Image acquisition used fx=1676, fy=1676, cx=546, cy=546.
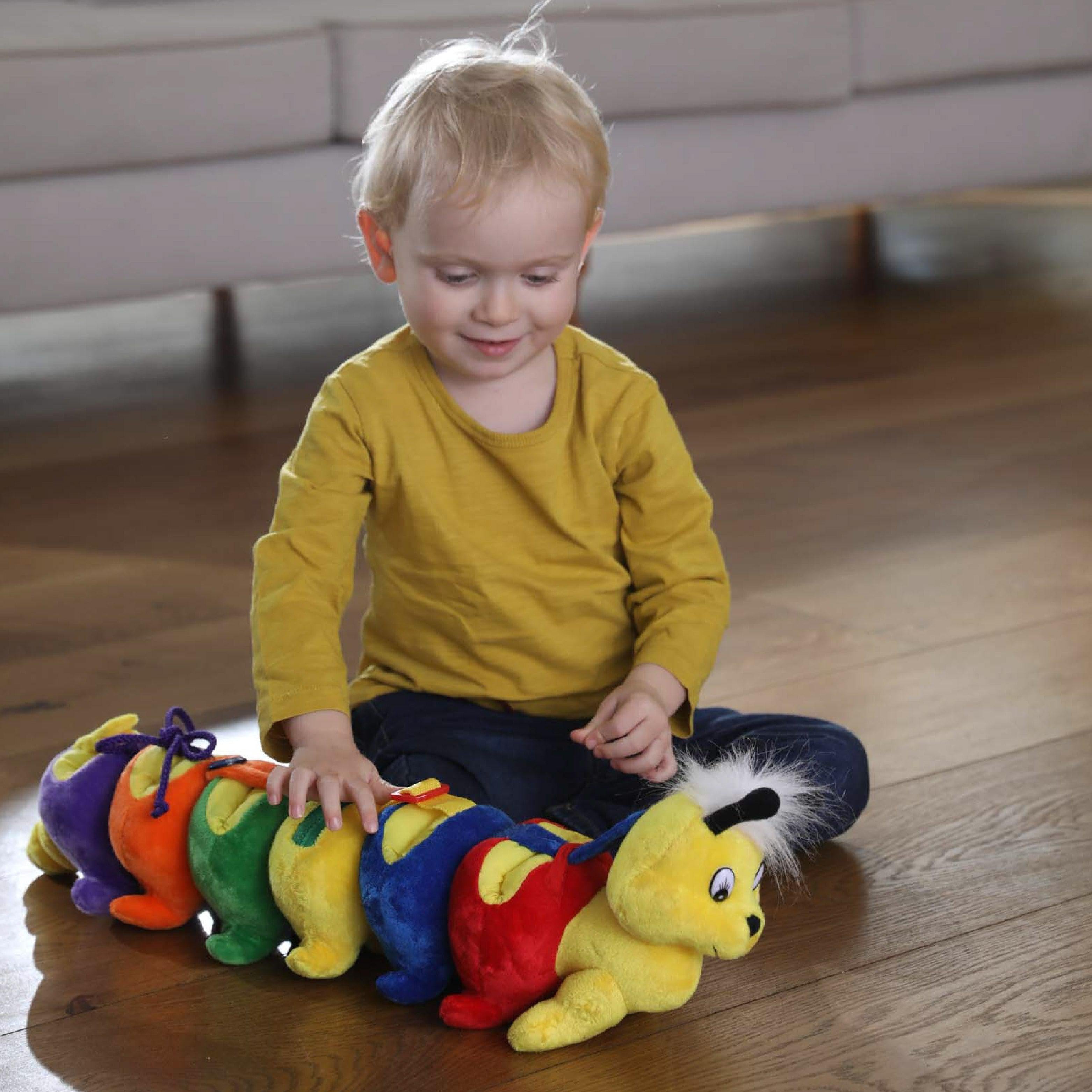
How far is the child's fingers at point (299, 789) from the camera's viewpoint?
83cm

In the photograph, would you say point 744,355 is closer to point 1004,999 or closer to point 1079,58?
point 1079,58

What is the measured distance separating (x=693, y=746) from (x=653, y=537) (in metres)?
0.13

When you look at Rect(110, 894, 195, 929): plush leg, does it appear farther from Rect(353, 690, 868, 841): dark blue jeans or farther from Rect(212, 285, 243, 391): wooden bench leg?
Rect(212, 285, 243, 391): wooden bench leg

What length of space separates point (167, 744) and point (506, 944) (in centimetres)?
25

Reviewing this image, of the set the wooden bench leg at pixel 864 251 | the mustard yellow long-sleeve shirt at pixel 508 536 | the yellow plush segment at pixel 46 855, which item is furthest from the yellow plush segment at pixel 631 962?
the wooden bench leg at pixel 864 251

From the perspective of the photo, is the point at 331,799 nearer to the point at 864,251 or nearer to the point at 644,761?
the point at 644,761

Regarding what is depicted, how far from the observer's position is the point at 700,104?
2246 millimetres

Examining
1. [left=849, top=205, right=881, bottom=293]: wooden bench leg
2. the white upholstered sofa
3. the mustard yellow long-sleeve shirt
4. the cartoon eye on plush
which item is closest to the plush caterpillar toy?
the cartoon eye on plush

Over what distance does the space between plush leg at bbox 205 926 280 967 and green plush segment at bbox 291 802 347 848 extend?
0.06 meters

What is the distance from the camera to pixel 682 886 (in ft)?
2.50

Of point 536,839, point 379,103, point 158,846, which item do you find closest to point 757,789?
point 536,839

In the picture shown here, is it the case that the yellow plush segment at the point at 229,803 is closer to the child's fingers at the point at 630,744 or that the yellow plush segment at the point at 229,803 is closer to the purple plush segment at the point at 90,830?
the purple plush segment at the point at 90,830

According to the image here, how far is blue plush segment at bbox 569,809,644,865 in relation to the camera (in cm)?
80

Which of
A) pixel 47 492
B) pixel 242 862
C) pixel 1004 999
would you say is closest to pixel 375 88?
pixel 47 492
